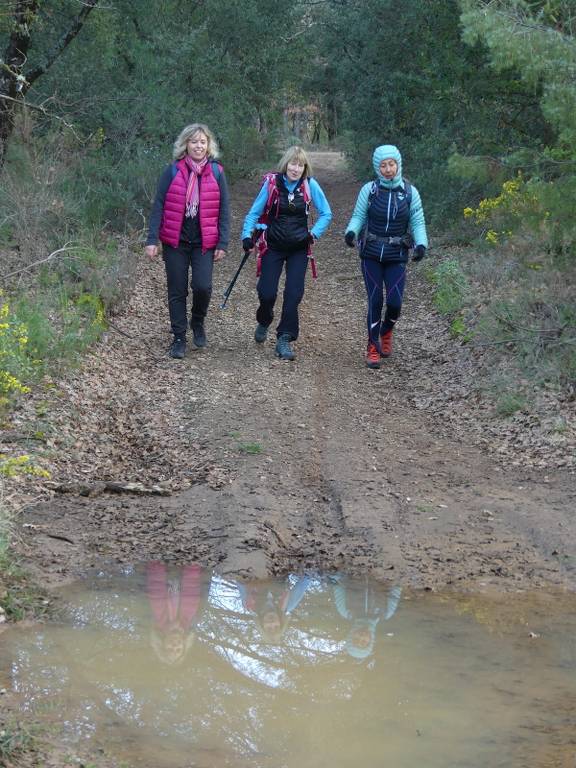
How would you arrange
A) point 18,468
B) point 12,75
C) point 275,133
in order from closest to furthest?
point 18,468 → point 12,75 → point 275,133

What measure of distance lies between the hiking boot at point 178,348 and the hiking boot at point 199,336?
29cm

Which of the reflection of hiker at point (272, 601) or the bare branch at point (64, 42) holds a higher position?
the bare branch at point (64, 42)

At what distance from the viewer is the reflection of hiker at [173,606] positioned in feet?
14.6

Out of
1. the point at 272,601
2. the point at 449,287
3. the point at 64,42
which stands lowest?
the point at 272,601

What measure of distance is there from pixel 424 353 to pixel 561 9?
12.4ft

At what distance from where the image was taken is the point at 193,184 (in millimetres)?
9086

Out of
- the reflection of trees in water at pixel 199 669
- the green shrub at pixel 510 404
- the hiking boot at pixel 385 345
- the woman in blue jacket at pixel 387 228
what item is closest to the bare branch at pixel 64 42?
the woman in blue jacket at pixel 387 228

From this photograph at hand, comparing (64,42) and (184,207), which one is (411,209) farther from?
(64,42)

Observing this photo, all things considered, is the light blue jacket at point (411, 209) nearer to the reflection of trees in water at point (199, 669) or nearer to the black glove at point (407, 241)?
the black glove at point (407, 241)

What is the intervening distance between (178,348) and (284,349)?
3.57ft

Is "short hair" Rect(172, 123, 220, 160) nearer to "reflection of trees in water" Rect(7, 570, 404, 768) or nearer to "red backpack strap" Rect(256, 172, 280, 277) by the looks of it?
"red backpack strap" Rect(256, 172, 280, 277)

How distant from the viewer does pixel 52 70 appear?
16.0 m

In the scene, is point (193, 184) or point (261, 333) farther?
point (261, 333)

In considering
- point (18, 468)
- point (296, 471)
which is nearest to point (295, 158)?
point (296, 471)
